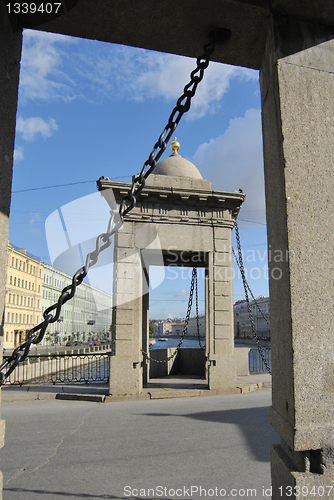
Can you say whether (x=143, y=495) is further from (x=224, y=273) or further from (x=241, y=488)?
(x=224, y=273)

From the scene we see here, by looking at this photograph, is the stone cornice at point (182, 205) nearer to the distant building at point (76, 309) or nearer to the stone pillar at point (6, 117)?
the stone pillar at point (6, 117)

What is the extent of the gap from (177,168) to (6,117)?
916cm

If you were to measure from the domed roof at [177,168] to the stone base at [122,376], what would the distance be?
563 cm

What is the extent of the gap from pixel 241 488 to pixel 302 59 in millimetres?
4218

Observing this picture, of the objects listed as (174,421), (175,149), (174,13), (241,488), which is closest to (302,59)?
(174,13)

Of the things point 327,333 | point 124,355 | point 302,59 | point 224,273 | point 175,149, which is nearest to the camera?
point 327,333

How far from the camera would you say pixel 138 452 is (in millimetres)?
5121

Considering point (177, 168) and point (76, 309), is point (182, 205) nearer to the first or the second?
point (177, 168)

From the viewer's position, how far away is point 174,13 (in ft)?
7.13

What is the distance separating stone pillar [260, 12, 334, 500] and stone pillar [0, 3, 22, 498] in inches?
62.7

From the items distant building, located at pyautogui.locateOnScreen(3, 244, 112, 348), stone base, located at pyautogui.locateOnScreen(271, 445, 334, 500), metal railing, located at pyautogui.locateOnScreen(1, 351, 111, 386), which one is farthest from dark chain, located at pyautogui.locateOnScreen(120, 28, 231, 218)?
distant building, located at pyautogui.locateOnScreen(3, 244, 112, 348)

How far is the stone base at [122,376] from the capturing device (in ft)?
30.5

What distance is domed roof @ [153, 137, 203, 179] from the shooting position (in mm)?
10906

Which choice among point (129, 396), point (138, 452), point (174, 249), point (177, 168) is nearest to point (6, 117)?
point (138, 452)
